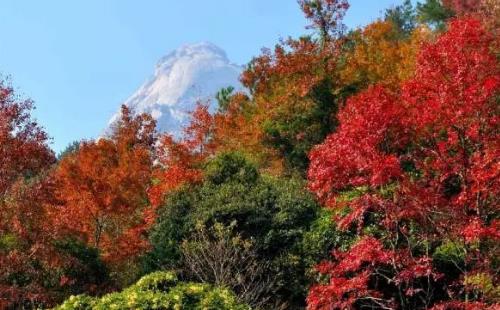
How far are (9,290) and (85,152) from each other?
16.8 metres

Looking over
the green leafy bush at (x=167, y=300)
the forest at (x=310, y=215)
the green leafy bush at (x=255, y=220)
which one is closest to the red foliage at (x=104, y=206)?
the forest at (x=310, y=215)

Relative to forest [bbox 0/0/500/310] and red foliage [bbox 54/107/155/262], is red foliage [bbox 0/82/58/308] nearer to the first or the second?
forest [bbox 0/0/500/310]

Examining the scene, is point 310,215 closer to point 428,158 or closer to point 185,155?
point 428,158

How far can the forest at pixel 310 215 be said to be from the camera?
13.8m

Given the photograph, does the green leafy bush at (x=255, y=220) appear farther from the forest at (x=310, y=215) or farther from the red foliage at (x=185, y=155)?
the red foliage at (x=185, y=155)

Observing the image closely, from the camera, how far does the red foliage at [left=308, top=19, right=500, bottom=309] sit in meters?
13.7

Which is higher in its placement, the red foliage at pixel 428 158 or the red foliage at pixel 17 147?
the red foliage at pixel 17 147

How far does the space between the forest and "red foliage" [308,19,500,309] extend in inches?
2.1

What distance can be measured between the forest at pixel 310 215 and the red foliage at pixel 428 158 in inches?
2.1

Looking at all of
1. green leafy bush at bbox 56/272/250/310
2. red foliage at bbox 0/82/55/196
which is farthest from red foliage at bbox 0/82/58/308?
green leafy bush at bbox 56/272/250/310

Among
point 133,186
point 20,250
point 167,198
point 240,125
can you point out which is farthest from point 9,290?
point 240,125

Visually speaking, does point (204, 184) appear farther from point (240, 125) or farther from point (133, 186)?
point (240, 125)

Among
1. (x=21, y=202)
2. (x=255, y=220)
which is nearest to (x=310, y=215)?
(x=255, y=220)

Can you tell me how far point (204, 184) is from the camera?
21469mm
